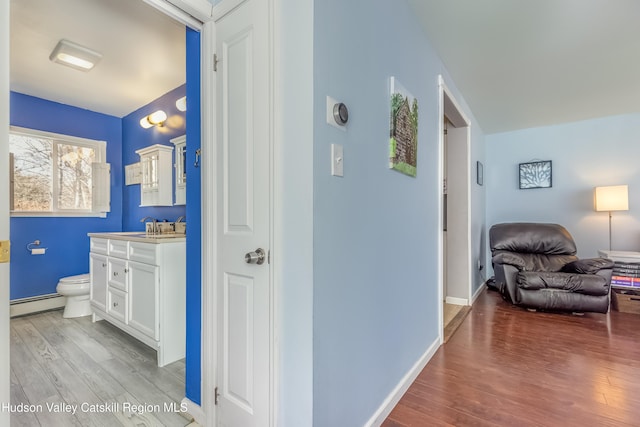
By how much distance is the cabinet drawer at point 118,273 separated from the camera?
2406 mm

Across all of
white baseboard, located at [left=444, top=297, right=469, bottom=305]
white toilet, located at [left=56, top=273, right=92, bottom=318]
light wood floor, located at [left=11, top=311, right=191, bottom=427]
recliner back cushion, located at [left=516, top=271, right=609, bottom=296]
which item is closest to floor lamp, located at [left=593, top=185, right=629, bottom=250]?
recliner back cushion, located at [left=516, top=271, right=609, bottom=296]

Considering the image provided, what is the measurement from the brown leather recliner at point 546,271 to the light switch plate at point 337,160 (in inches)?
115


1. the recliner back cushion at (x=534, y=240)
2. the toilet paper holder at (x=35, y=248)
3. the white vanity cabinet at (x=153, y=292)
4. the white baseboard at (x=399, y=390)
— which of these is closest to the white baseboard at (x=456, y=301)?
the recliner back cushion at (x=534, y=240)

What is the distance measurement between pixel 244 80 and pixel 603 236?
4.91m

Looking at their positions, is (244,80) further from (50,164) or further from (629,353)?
(50,164)

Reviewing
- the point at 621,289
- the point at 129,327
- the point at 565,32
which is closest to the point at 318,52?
the point at 565,32

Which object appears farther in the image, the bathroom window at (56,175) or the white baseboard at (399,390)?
the bathroom window at (56,175)

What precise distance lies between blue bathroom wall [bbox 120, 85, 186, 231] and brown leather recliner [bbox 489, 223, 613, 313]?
355 cm

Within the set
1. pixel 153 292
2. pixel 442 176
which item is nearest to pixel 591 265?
pixel 442 176

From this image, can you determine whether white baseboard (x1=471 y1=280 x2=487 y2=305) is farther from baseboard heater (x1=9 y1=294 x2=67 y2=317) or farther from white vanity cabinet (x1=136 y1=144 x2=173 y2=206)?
baseboard heater (x1=9 y1=294 x2=67 y2=317)

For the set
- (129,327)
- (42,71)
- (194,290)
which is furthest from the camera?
(42,71)

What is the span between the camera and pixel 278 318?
1.11m

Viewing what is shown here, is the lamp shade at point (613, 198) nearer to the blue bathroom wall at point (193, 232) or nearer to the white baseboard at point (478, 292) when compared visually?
the white baseboard at point (478, 292)

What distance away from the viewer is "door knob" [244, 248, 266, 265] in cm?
116
